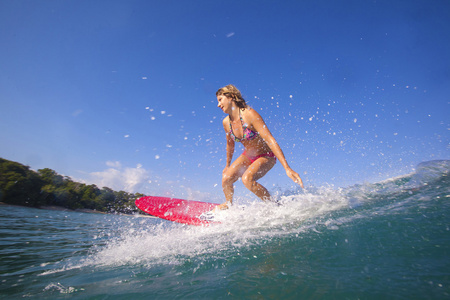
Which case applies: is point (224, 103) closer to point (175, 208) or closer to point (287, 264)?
point (287, 264)

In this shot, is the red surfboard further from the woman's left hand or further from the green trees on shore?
the green trees on shore

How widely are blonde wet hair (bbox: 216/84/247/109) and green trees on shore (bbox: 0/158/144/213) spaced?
752 inches

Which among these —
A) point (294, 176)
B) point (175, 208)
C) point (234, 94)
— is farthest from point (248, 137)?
point (175, 208)

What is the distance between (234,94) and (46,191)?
43275 mm

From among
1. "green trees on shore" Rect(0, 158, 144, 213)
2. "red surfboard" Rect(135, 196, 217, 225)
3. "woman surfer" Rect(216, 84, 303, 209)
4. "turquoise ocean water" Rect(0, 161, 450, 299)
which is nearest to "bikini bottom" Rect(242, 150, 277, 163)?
"woman surfer" Rect(216, 84, 303, 209)

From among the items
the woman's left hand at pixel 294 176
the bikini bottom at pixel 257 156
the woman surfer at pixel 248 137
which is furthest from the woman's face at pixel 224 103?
the woman's left hand at pixel 294 176

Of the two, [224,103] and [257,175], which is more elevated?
[224,103]

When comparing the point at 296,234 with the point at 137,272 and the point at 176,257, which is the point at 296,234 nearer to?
the point at 176,257

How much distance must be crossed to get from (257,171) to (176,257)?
2299mm

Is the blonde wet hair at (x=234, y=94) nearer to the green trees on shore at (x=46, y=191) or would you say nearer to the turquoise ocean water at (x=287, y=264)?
the turquoise ocean water at (x=287, y=264)

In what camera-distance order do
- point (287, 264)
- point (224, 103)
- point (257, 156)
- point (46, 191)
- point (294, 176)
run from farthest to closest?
point (46, 191)
point (257, 156)
point (224, 103)
point (294, 176)
point (287, 264)

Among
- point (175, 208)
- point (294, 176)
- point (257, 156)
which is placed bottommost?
point (175, 208)

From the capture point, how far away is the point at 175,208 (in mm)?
5957

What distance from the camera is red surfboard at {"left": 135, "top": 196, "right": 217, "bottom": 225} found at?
4.99 m
